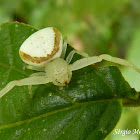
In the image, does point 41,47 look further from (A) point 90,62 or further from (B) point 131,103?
(B) point 131,103

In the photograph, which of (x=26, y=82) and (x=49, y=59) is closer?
(x=26, y=82)

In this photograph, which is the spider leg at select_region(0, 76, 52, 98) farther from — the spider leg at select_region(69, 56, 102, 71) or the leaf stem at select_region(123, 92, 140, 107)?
the leaf stem at select_region(123, 92, 140, 107)

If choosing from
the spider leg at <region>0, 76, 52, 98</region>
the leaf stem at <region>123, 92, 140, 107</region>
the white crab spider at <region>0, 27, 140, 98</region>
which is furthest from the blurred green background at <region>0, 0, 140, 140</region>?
the leaf stem at <region>123, 92, 140, 107</region>

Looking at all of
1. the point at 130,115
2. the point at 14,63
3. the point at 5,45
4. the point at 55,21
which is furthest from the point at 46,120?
the point at 55,21

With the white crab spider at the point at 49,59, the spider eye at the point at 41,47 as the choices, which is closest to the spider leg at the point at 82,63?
the white crab spider at the point at 49,59

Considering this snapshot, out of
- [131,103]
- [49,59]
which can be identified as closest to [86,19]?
[49,59]

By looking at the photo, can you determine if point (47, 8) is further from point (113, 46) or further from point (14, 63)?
point (14, 63)
